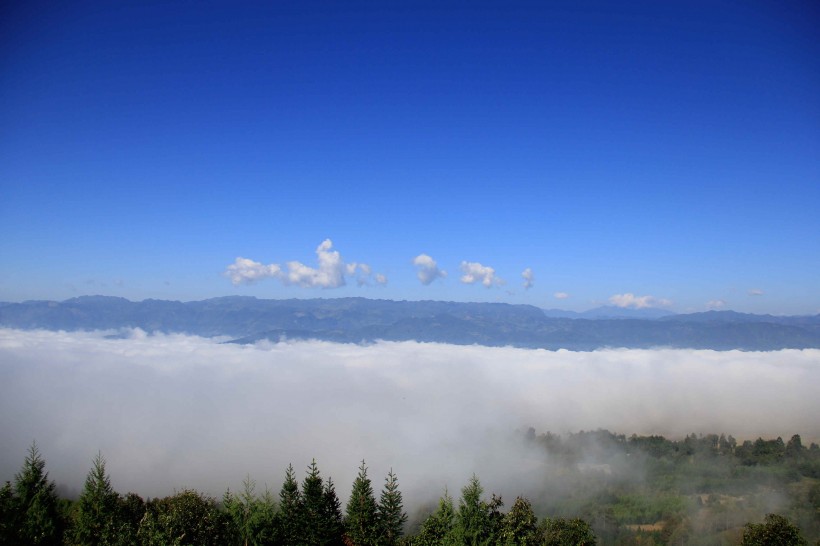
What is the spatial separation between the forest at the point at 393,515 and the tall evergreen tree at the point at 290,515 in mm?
110

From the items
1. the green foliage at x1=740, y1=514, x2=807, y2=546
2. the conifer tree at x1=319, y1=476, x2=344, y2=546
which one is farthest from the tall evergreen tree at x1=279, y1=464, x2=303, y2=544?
the green foliage at x1=740, y1=514, x2=807, y2=546

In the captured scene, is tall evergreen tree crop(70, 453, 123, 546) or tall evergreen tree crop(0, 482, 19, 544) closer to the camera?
tall evergreen tree crop(0, 482, 19, 544)

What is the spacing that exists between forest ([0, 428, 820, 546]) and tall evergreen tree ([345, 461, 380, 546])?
0.11m

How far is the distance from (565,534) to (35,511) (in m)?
61.6

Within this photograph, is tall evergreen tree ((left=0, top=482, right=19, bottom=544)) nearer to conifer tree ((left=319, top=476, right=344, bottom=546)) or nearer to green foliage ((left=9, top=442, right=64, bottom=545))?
green foliage ((left=9, top=442, right=64, bottom=545))

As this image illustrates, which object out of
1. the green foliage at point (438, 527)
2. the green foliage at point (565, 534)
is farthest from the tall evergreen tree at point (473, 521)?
the green foliage at point (565, 534)

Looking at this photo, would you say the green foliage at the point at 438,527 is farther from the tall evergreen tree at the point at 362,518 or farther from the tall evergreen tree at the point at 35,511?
the tall evergreen tree at the point at 35,511

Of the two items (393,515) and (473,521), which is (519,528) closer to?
(473,521)

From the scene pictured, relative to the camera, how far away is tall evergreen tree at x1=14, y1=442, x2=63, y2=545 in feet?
147

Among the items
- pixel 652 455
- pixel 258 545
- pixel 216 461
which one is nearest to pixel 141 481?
pixel 216 461

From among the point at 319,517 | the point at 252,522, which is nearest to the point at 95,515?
the point at 252,522

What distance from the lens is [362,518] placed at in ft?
166

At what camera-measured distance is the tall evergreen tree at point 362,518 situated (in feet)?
164

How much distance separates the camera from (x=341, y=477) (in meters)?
145
